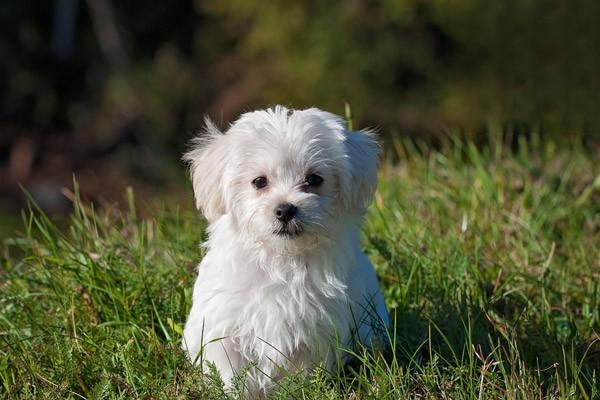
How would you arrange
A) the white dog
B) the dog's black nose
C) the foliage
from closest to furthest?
the dog's black nose, the white dog, the foliage

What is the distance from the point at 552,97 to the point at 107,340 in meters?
7.46

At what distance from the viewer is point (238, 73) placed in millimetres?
14812

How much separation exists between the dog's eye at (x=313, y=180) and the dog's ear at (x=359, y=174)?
100 mm

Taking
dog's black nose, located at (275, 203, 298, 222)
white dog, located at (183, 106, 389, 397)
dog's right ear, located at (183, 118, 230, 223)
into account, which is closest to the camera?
dog's black nose, located at (275, 203, 298, 222)

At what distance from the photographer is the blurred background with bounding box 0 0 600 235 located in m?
11.0

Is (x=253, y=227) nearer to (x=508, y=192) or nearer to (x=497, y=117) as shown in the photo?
(x=508, y=192)

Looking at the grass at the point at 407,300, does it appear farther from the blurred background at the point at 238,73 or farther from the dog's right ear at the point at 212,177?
the blurred background at the point at 238,73

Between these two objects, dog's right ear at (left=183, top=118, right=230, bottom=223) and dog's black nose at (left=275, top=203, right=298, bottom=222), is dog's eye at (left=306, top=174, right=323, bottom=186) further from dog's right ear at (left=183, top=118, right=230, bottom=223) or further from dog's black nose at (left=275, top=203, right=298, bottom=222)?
dog's right ear at (left=183, top=118, right=230, bottom=223)

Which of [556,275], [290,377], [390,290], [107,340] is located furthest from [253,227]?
[556,275]

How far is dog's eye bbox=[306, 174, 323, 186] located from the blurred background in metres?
5.80

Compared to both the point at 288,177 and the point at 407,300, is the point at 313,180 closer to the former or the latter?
the point at 288,177

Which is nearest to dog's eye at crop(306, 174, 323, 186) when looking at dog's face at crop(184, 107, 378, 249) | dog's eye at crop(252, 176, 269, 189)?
dog's face at crop(184, 107, 378, 249)

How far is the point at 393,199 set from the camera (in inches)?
241

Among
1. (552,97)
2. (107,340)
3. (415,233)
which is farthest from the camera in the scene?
(552,97)
